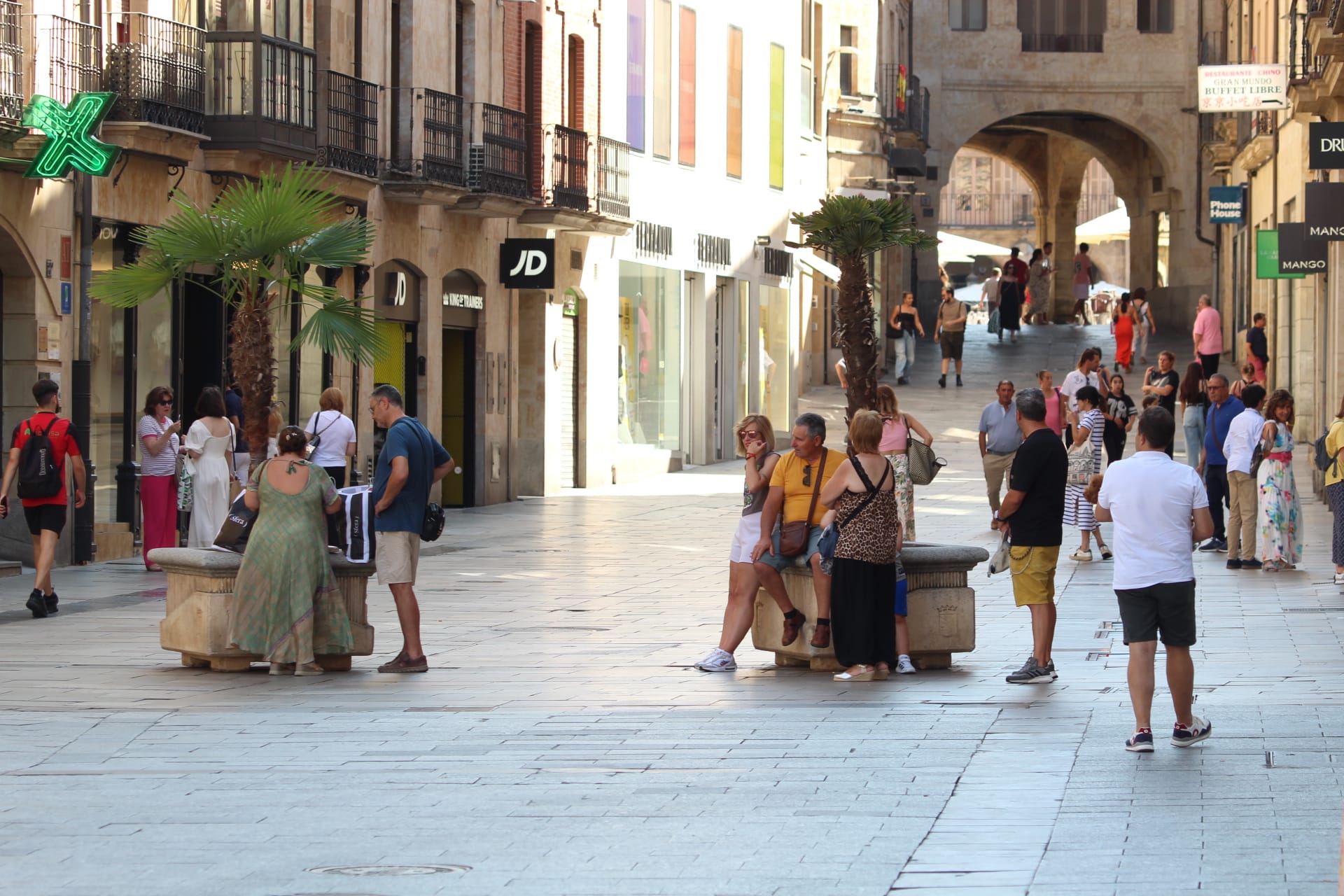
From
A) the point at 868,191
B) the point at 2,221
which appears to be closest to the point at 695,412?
the point at 868,191

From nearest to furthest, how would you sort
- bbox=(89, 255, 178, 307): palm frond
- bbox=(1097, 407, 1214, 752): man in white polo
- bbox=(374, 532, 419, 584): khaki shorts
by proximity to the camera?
1. bbox=(1097, 407, 1214, 752): man in white polo
2. bbox=(374, 532, 419, 584): khaki shorts
3. bbox=(89, 255, 178, 307): palm frond

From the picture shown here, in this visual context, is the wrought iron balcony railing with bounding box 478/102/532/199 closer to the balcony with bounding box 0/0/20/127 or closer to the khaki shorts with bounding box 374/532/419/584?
the balcony with bounding box 0/0/20/127

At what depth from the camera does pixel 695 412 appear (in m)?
37.9

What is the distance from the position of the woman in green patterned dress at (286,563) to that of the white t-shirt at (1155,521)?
4.88 meters

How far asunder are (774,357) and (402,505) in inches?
1172

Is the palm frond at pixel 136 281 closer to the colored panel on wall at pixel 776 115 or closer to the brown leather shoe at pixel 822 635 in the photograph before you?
the brown leather shoe at pixel 822 635

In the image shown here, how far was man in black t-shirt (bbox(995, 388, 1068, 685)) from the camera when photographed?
12.2 m

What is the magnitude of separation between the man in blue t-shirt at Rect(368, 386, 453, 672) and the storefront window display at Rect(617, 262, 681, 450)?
2149 cm

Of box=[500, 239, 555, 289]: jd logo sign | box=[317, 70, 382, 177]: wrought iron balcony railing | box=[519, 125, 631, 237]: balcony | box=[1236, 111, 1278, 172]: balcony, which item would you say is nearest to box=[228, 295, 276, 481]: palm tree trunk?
box=[317, 70, 382, 177]: wrought iron balcony railing

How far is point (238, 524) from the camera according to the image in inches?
507

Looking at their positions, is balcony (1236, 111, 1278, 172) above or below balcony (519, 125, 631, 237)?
above

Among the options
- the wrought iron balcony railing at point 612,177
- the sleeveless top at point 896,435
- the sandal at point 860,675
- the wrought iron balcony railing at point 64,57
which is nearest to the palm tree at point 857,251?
the sleeveless top at point 896,435

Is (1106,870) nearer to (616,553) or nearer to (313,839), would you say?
(313,839)

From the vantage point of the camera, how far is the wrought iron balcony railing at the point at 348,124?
81.5 ft
